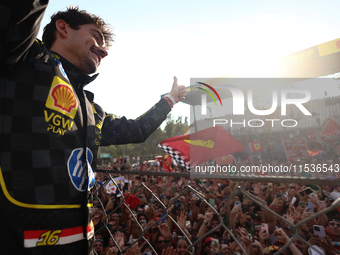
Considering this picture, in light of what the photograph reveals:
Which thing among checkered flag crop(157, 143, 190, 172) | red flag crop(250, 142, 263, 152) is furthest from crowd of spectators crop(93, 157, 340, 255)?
red flag crop(250, 142, 263, 152)

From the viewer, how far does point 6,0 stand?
0.72m

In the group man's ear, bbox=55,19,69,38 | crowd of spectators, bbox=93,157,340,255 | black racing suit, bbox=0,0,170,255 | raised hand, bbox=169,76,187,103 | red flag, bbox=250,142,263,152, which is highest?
man's ear, bbox=55,19,69,38

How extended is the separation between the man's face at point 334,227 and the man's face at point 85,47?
390 centimetres

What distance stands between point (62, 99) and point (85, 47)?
18.4 inches

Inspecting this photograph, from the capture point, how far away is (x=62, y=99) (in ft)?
3.42

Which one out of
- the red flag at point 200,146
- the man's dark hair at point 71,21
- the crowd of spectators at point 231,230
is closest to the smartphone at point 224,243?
the crowd of spectators at point 231,230

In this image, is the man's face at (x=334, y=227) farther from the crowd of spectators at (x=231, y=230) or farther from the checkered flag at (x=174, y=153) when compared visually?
the checkered flag at (x=174, y=153)

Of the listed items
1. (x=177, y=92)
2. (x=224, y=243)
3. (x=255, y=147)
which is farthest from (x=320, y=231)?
(x=255, y=147)

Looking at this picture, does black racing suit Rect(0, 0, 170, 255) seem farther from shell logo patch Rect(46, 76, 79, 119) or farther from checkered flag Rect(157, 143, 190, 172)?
checkered flag Rect(157, 143, 190, 172)

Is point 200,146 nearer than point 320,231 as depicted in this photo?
No

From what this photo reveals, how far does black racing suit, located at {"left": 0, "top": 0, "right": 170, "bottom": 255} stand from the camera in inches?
32.7

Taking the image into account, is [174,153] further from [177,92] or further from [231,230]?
[177,92]

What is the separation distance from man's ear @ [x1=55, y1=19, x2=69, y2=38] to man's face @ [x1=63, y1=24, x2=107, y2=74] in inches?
1.2

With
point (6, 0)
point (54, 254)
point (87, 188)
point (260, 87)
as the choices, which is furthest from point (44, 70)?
point (260, 87)
